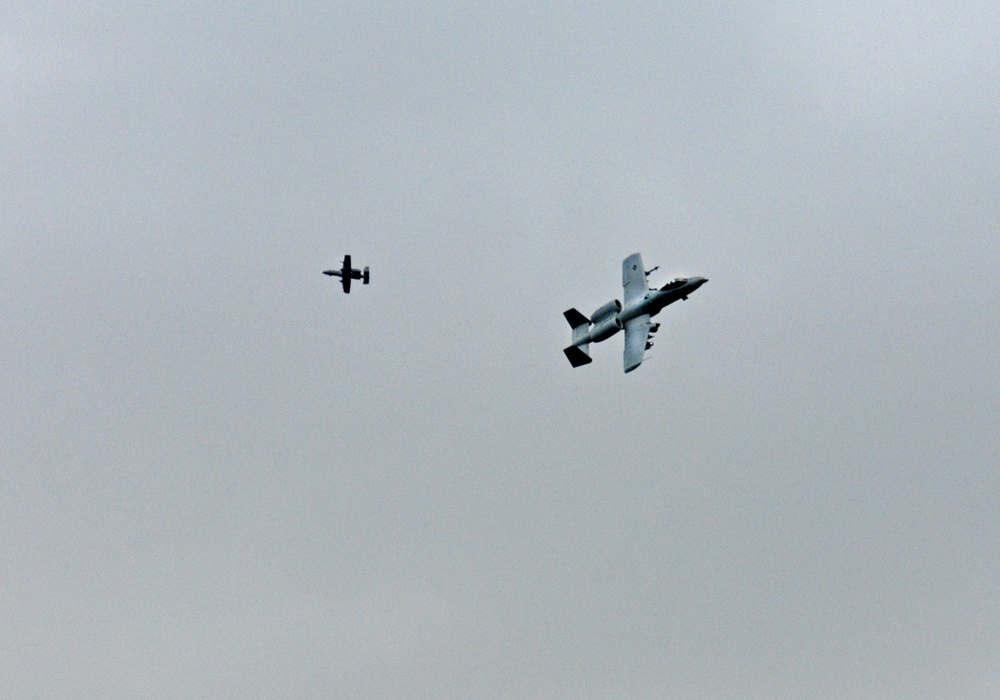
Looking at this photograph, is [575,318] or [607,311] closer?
[607,311]

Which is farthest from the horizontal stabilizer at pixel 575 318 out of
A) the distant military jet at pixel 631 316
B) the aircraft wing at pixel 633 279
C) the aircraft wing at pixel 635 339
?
the aircraft wing at pixel 635 339

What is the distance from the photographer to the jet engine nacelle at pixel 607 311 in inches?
6639

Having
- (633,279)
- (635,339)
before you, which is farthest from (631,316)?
(633,279)

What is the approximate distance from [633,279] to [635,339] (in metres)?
12.3

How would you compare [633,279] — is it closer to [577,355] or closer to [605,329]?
[605,329]

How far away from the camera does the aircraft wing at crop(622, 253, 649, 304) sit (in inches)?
6663

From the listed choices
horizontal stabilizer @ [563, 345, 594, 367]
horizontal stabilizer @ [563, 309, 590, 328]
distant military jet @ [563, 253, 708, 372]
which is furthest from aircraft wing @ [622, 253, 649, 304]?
horizontal stabilizer @ [563, 345, 594, 367]

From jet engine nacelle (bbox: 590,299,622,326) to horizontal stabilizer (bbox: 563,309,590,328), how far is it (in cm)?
240

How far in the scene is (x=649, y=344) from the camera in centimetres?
16162

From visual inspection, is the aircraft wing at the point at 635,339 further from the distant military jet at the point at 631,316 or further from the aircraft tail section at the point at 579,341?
the aircraft tail section at the point at 579,341

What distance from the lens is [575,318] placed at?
17338 cm

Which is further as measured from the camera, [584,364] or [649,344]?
[584,364]

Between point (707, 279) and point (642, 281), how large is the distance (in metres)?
11.1

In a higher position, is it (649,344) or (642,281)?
(642,281)
